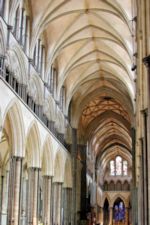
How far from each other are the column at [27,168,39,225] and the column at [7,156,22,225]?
3004mm

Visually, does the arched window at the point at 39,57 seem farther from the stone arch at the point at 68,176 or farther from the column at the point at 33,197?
the stone arch at the point at 68,176

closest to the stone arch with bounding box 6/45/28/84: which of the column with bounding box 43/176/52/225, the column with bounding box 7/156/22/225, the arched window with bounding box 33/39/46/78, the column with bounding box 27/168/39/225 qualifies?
the arched window with bounding box 33/39/46/78

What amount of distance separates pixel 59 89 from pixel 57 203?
7467mm

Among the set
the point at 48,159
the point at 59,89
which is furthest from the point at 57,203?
the point at 59,89

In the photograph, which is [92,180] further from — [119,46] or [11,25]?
[11,25]

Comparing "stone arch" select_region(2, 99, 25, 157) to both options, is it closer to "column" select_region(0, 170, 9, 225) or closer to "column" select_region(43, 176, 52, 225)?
"column" select_region(43, 176, 52, 225)

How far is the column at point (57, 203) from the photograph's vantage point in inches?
Answer: 1093

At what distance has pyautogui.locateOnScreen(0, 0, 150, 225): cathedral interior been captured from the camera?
1880 cm

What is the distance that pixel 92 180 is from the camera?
150ft

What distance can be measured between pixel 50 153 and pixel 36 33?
7.47 meters

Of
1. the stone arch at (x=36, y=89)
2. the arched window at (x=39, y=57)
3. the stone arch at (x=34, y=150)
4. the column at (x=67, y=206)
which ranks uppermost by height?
the arched window at (x=39, y=57)

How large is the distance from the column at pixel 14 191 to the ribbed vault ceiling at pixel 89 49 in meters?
6.20

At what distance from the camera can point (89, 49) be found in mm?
28672

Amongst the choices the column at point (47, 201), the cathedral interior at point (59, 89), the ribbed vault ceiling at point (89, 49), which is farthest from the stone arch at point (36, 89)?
the column at point (47, 201)
